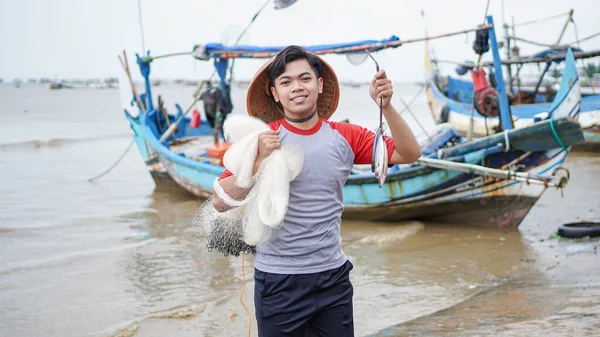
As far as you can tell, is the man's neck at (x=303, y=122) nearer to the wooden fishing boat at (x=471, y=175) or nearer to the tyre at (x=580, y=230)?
the wooden fishing boat at (x=471, y=175)

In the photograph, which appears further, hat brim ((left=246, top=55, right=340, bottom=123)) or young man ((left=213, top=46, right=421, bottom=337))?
hat brim ((left=246, top=55, right=340, bottom=123))

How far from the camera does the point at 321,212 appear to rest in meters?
2.07

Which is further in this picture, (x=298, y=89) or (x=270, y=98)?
(x=270, y=98)

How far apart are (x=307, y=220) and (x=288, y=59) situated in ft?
1.90

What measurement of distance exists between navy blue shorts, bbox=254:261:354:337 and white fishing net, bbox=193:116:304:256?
0.57 ft

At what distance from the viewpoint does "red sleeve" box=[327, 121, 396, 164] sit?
2.15 meters

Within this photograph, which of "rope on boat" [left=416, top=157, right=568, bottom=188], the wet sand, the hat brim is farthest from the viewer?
"rope on boat" [left=416, top=157, right=568, bottom=188]

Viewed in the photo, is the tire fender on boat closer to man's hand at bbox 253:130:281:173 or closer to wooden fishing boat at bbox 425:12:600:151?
wooden fishing boat at bbox 425:12:600:151

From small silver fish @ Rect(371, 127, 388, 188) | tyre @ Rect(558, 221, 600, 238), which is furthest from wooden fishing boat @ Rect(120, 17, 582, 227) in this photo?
small silver fish @ Rect(371, 127, 388, 188)

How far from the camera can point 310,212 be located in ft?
6.74

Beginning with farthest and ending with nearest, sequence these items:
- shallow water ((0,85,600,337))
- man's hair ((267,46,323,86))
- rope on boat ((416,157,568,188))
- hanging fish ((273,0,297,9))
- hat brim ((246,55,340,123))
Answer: hanging fish ((273,0,297,9)) < rope on boat ((416,157,568,188)) < shallow water ((0,85,600,337)) < hat brim ((246,55,340,123)) < man's hair ((267,46,323,86))

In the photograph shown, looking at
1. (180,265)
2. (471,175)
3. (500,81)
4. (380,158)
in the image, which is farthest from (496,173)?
(380,158)

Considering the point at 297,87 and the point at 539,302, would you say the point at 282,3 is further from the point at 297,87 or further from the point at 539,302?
the point at 297,87

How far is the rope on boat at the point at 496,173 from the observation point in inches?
250
